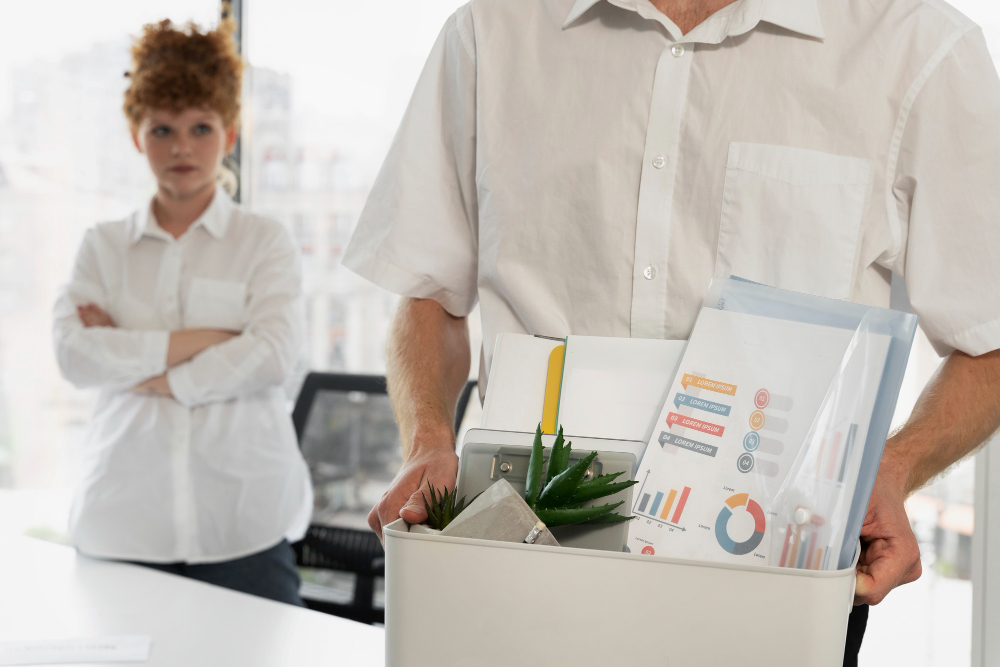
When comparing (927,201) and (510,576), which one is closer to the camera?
(510,576)

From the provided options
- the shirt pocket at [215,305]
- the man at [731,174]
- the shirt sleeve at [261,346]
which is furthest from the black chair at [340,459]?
the man at [731,174]

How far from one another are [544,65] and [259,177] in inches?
93.9

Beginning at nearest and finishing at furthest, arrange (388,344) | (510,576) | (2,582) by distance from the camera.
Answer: (510,576) < (388,344) < (2,582)

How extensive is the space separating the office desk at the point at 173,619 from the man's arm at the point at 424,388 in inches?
14.6

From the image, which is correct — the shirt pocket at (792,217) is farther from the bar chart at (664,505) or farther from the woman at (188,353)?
the woman at (188,353)

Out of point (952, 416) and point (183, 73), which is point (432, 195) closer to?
point (952, 416)

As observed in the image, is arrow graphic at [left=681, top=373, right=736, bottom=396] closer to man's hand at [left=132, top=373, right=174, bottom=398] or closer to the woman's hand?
man's hand at [left=132, top=373, right=174, bottom=398]

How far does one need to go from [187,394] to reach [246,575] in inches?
19.0

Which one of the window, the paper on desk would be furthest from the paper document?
the window

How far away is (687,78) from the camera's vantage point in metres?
0.83

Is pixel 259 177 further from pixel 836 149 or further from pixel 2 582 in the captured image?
pixel 836 149

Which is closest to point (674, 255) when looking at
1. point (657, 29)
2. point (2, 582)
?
point (657, 29)

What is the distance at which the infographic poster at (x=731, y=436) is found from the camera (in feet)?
1.88

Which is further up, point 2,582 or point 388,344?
point 388,344
